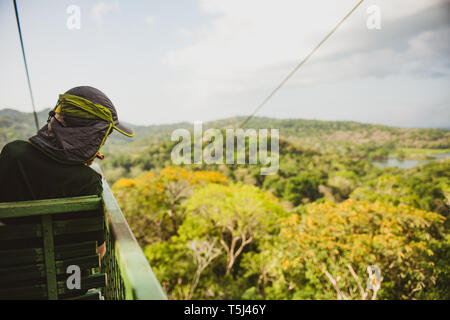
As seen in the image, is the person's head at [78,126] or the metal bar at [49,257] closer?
the metal bar at [49,257]

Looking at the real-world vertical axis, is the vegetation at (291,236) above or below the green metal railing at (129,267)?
below

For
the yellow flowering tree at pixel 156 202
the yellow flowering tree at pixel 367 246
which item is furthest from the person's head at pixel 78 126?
the yellow flowering tree at pixel 156 202

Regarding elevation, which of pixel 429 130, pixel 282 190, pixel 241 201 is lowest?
pixel 282 190

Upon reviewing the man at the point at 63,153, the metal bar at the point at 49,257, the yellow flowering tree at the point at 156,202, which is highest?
the man at the point at 63,153

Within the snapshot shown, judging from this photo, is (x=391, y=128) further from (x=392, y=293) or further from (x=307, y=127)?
(x=392, y=293)

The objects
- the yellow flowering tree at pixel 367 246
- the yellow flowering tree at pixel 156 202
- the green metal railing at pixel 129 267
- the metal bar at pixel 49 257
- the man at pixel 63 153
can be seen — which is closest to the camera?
the green metal railing at pixel 129 267

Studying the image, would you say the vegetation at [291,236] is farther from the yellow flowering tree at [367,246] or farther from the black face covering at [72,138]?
the black face covering at [72,138]

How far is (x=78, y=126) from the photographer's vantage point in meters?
1.56

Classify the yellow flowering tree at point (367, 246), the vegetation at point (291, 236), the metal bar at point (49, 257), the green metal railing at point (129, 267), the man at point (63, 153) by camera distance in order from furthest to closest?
the vegetation at point (291, 236), the yellow flowering tree at point (367, 246), the man at point (63, 153), the metal bar at point (49, 257), the green metal railing at point (129, 267)

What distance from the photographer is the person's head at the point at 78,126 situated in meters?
1.38

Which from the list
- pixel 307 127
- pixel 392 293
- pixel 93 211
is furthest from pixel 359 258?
pixel 307 127

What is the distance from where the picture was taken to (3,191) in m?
1.27
